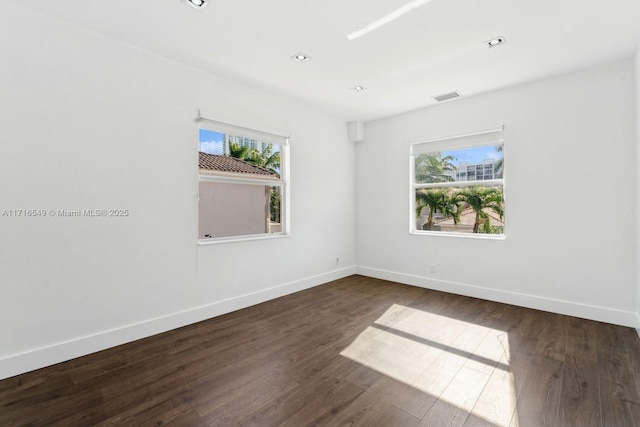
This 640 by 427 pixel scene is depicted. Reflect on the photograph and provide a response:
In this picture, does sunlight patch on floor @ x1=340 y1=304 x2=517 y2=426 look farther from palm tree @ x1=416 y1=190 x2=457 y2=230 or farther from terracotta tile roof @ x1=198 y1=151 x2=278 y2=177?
terracotta tile roof @ x1=198 y1=151 x2=278 y2=177

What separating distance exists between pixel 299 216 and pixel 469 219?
2423 mm

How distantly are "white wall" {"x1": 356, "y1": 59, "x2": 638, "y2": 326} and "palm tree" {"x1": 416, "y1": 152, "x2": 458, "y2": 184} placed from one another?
0.34 metres

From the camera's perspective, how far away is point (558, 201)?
3432 millimetres

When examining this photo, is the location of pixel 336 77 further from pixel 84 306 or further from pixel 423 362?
pixel 84 306

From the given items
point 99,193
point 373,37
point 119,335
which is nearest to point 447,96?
point 373,37

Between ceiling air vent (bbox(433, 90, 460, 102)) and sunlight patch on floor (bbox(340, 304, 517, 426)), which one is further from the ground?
ceiling air vent (bbox(433, 90, 460, 102))

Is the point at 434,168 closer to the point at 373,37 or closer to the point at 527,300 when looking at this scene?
the point at 527,300

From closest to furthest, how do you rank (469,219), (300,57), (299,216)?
(300,57) → (469,219) → (299,216)

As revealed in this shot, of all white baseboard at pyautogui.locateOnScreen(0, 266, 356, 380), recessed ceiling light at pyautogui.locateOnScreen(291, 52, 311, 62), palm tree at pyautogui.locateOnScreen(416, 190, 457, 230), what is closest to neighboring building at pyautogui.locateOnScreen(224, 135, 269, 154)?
recessed ceiling light at pyautogui.locateOnScreen(291, 52, 311, 62)

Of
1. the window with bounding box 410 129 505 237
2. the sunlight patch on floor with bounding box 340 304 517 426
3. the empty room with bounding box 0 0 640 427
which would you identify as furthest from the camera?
the window with bounding box 410 129 505 237

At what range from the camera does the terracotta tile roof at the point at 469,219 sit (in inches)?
157

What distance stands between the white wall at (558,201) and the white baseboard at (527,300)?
0.4 inches

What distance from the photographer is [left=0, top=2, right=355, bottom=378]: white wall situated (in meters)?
2.27

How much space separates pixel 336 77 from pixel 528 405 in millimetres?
3389
